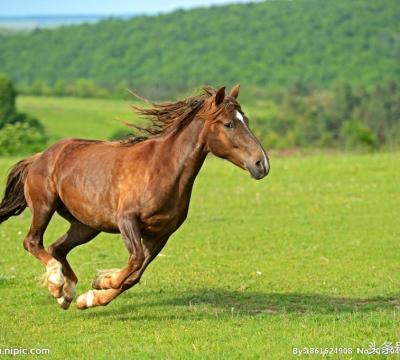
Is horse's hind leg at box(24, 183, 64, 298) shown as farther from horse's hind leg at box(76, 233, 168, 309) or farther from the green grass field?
horse's hind leg at box(76, 233, 168, 309)

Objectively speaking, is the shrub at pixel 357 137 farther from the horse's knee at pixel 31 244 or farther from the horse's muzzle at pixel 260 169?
the horse's muzzle at pixel 260 169

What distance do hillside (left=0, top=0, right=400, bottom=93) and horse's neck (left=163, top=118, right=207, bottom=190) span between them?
106m

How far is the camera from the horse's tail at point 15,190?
38.8 ft

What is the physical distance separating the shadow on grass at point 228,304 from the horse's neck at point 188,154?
147 centimetres

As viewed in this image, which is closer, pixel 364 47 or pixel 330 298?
pixel 330 298

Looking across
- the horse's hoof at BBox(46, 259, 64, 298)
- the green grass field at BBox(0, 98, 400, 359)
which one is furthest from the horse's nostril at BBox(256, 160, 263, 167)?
the horse's hoof at BBox(46, 259, 64, 298)

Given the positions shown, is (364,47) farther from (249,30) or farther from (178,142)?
(178,142)

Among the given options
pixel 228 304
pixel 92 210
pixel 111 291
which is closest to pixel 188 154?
pixel 92 210

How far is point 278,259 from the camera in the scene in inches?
592

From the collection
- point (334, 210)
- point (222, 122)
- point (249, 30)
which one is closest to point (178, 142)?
point (222, 122)

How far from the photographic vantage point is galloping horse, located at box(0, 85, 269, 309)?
9.90m

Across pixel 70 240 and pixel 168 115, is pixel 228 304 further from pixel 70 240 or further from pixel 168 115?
pixel 168 115

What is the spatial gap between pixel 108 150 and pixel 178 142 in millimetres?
1004

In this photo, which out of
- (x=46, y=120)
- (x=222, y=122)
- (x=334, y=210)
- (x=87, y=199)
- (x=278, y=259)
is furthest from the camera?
(x=46, y=120)
